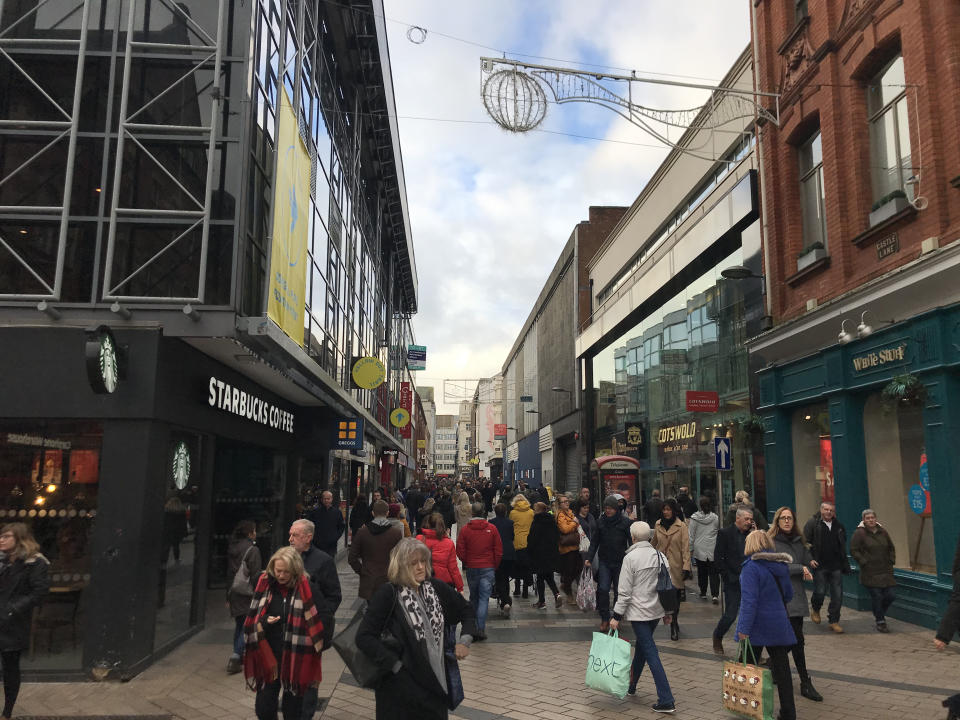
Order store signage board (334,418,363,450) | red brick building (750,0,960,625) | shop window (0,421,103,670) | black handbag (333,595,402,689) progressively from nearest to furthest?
black handbag (333,595,402,689) → shop window (0,421,103,670) → red brick building (750,0,960,625) → store signage board (334,418,363,450)

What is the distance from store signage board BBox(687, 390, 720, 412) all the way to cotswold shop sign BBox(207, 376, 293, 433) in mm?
9800

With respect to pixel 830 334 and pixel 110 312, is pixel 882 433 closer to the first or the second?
pixel 830 334

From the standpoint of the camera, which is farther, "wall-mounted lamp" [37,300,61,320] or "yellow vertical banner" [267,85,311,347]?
"yellow vertical banner" [267,85,311,347]

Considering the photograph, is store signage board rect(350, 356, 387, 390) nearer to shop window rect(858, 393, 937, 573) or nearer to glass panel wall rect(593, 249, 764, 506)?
glass panel wall rect(593, 249, 764, 506)

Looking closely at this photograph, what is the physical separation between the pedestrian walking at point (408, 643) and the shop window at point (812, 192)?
1251 cm

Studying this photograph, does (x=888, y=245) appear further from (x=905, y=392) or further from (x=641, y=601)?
(x=641, y=601)

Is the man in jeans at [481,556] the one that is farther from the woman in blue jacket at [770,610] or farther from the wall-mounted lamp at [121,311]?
the wall-mounted lamp at [121,311]

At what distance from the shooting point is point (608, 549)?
33.9 feet

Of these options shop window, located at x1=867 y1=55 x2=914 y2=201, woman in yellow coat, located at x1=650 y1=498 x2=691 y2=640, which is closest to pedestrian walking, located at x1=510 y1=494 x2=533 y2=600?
woman in yellow coat, located at x1=650 y1=498 x2=691 y2=640

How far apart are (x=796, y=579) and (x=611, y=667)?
2.24 meters

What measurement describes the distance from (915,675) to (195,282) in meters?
9.36

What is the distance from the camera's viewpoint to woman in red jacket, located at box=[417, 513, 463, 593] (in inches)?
340

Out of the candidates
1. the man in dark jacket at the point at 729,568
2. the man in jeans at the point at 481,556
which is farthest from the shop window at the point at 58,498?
the man in dark jacket at the point at 729,568

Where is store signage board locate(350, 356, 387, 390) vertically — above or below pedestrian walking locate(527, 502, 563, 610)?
above
